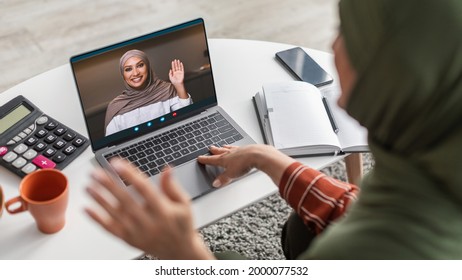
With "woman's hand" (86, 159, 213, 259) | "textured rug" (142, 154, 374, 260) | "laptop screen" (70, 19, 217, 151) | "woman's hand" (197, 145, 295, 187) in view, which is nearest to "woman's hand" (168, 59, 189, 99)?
"laptop screen" (70, 19, 217, 151)

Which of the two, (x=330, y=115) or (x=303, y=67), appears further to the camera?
(x=303, y=67)

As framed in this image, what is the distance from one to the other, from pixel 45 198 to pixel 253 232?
0.89m

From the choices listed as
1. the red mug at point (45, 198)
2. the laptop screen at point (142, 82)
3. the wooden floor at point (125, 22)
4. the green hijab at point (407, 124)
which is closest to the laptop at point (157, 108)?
the laptop screen at point (142, 82)

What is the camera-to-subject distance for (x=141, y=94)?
121 cm

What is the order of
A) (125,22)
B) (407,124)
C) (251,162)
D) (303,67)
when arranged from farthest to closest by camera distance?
(125,22), (303,67), (251,162), (407,124)

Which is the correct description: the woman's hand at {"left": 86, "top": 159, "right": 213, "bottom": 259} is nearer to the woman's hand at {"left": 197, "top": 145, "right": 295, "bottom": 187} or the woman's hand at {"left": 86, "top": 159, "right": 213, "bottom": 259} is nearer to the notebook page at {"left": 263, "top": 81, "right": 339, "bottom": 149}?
the woman's hand at {"left": 197, "top": 145, "right": 295, "bottom": 187}

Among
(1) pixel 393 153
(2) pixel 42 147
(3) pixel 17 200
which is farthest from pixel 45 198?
(1) pixel 393 153

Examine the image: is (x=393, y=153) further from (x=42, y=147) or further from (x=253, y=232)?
(x=253, y=232)

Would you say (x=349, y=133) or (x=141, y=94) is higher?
(x=141, y=94)

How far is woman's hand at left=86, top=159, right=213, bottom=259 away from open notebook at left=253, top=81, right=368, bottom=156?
44 centimetres

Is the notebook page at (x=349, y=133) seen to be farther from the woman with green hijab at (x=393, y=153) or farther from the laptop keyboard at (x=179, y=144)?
the woman with green hijab at (x=393, y=153)

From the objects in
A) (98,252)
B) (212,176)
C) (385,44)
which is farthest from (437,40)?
(98,252)

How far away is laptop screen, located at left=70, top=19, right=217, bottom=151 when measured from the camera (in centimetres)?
116

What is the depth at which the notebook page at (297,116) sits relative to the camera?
4.01 ft
